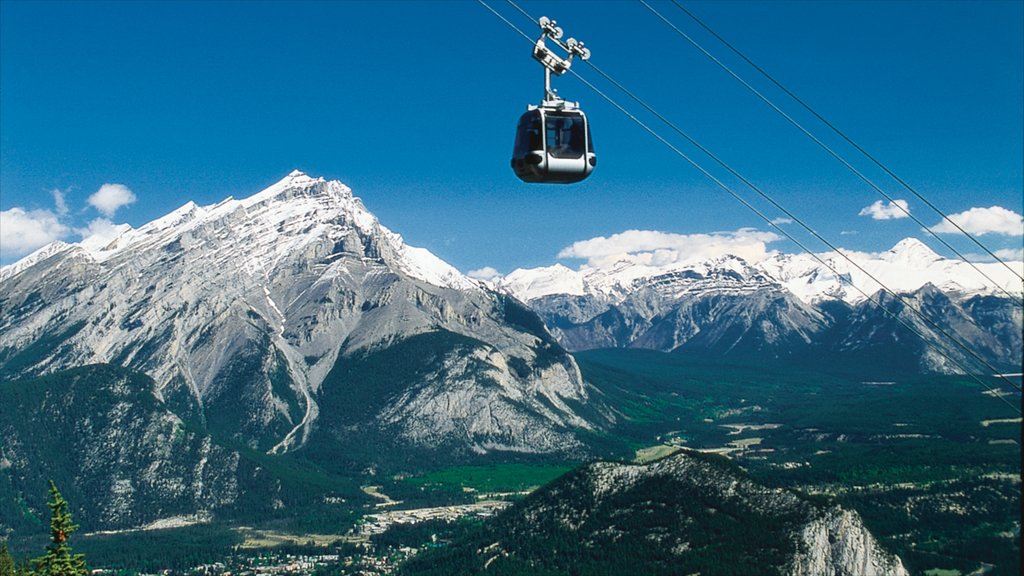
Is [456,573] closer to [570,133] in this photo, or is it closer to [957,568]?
[957,568]

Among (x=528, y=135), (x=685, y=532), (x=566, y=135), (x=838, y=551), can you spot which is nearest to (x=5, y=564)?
(x=528, y=135)

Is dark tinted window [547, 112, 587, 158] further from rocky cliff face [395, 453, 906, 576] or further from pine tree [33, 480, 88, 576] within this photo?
rocky cliff face [395, 453, 906, 576]

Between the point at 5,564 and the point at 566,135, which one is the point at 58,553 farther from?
the point at 566,135

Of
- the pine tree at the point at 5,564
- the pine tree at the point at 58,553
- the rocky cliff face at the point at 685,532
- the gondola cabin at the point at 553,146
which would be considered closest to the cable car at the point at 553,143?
the gondola cabin at the point at 553,146

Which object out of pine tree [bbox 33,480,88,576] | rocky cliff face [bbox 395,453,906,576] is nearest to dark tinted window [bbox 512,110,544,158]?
pine tree [bbox 33,480,88,576]

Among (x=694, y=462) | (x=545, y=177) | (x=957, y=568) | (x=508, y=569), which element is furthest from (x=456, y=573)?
(x=545, y=177)

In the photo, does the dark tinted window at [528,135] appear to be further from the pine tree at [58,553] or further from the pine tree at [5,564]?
the pine tree at [5,564]

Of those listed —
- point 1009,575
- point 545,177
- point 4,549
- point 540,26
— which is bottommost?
point 1009,575
